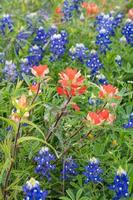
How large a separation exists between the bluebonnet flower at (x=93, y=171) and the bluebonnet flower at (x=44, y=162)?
192 mm

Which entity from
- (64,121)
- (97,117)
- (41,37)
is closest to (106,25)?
(41,37)

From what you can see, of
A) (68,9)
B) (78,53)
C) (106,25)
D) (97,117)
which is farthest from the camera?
(68,9)

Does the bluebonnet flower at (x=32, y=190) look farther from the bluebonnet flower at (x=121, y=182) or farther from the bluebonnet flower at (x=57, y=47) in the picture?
the bluebonnet flower at (x=57, y=47)

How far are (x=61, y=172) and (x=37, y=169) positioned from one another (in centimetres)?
17

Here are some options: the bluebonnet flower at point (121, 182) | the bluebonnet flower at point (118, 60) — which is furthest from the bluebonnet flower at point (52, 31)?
the bluebonnet flower at point (121, 182)

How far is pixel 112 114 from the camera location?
2883mm

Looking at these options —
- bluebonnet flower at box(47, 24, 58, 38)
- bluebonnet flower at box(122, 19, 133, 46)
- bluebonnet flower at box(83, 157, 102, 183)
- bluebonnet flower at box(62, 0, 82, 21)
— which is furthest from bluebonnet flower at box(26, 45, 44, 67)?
bluebonnet flower at box(83, 157, 102, 183)

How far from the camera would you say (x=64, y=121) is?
9.88 ft

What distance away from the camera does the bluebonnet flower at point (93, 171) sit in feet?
8.91

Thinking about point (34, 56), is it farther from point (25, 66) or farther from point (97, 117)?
point (97, 117)

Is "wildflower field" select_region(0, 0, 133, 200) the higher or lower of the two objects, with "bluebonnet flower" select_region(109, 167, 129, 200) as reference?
higher

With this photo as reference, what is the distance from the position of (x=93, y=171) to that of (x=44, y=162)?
266 millimetres

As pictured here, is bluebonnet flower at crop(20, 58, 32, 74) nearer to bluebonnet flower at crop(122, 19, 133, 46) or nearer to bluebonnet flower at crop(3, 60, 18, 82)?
bluebonnet flower at crop(3, 60, 18, 82)

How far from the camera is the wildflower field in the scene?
8.56 ft
